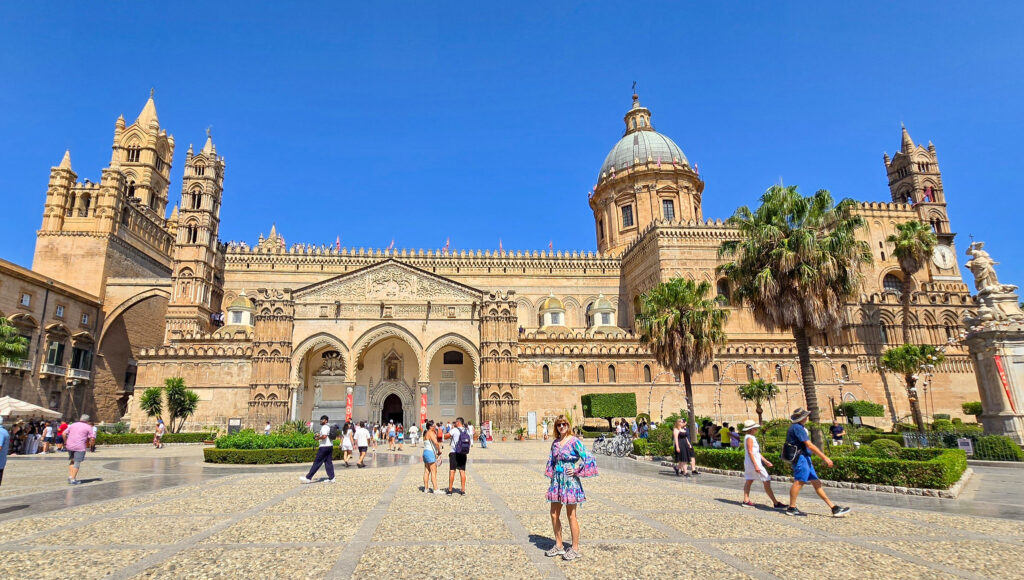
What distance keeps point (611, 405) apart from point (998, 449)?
20531mm

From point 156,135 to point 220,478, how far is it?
56.5 metres

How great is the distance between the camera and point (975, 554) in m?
6.41

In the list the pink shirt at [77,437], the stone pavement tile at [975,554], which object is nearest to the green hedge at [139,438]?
the pink shirt at [77,437]

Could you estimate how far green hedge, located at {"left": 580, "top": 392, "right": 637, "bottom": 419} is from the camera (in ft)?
116

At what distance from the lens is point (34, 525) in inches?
317

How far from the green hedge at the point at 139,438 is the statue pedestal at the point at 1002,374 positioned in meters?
36.7

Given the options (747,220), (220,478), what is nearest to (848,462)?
(747,220)

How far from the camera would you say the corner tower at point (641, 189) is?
54438 millimetres

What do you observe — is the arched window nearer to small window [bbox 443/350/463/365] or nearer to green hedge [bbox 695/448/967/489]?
small window [bbox 443/350/463/365]

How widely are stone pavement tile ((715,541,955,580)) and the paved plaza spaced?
3 cm

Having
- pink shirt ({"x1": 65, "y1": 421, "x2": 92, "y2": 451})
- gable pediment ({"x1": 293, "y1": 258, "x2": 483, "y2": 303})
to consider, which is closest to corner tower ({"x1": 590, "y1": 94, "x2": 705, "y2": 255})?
gable pediment ({"x1": 293, "y1": 258, "x2": 483, "y2": 303})

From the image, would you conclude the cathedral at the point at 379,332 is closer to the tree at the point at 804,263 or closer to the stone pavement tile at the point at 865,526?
the tree at the point at 804,263

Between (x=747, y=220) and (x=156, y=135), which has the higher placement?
(x=156, y=135)

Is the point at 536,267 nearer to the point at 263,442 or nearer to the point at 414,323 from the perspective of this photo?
the point at 414,323
